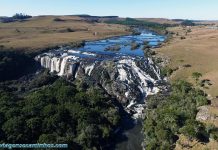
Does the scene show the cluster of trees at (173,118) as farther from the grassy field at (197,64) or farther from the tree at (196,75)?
the tree at (196,75)

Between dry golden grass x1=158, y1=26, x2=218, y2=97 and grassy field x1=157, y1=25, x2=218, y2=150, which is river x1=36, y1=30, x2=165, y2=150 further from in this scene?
dry golden grass x1=158, y1=26, x2=218, y2=97

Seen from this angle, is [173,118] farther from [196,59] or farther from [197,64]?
[196,59]

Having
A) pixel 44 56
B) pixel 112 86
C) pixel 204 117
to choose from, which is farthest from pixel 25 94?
pixel 204 117

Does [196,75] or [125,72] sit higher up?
[196,75]

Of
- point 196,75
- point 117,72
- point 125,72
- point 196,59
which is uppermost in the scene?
point 196,75

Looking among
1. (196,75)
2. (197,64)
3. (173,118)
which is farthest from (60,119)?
(197,64)

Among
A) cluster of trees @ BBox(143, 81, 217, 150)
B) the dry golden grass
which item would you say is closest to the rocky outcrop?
cluster of trees @ BBox(143, 81, 217, 150)
